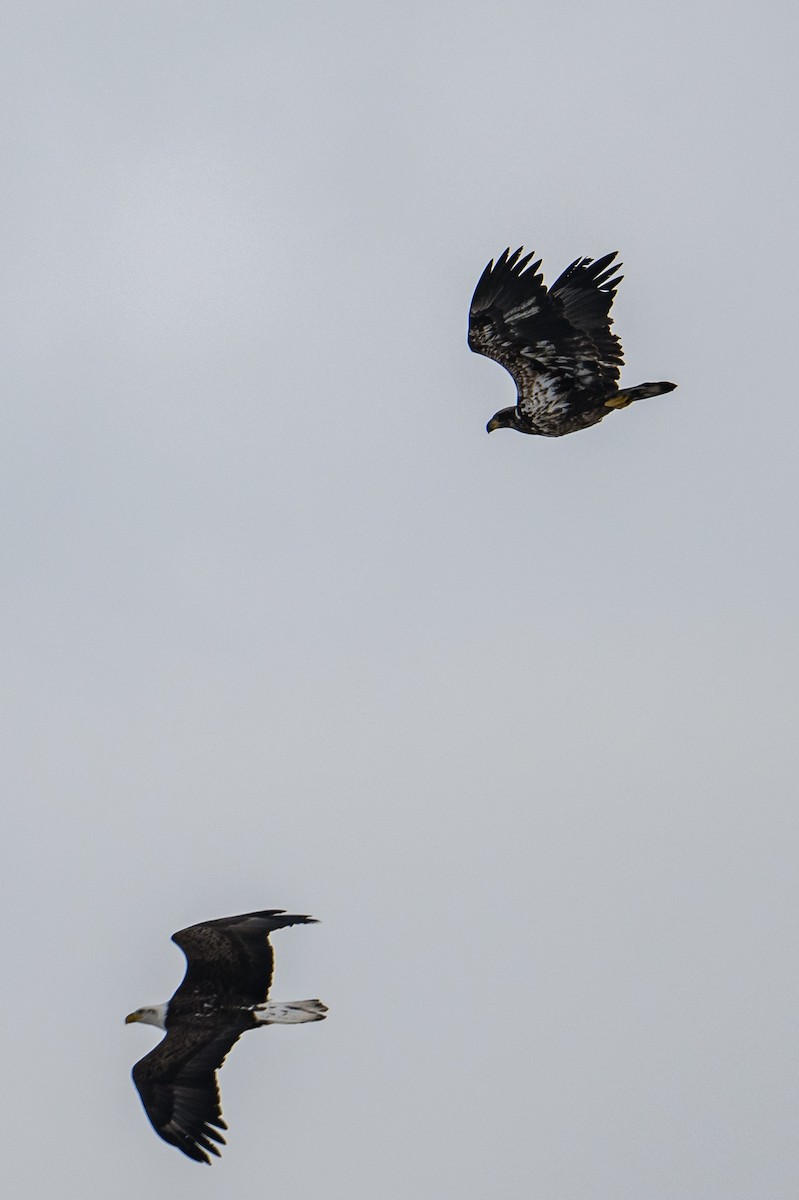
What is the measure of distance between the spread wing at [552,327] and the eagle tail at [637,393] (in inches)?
5.5

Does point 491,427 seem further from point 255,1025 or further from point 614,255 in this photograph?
point 255,1025

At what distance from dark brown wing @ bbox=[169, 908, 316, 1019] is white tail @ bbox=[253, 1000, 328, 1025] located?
0.27 m

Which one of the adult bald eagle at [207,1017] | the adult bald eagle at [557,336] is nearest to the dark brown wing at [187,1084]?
the adult bald eagle at [207,1017]

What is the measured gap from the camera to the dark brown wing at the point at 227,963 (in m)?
25.7

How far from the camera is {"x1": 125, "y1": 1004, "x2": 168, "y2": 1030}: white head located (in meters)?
26.4

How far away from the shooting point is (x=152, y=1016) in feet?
87.7

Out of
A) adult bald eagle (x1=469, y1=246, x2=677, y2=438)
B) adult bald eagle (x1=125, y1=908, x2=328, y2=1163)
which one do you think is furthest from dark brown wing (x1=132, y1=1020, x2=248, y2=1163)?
adult bald eagle (x1=469, y1=246, x2=677, y2=438)

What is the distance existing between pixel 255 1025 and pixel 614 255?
32.2ft

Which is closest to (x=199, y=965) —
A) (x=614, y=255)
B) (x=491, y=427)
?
(x=491, y=427)

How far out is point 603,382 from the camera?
25.8m

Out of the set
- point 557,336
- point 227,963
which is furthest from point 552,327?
point 227,963

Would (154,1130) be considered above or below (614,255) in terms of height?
below

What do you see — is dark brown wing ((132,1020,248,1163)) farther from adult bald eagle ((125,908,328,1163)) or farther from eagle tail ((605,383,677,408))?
eagle tail ((605,383,677,408))

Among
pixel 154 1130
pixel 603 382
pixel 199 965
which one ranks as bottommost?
pixel 154 1130
